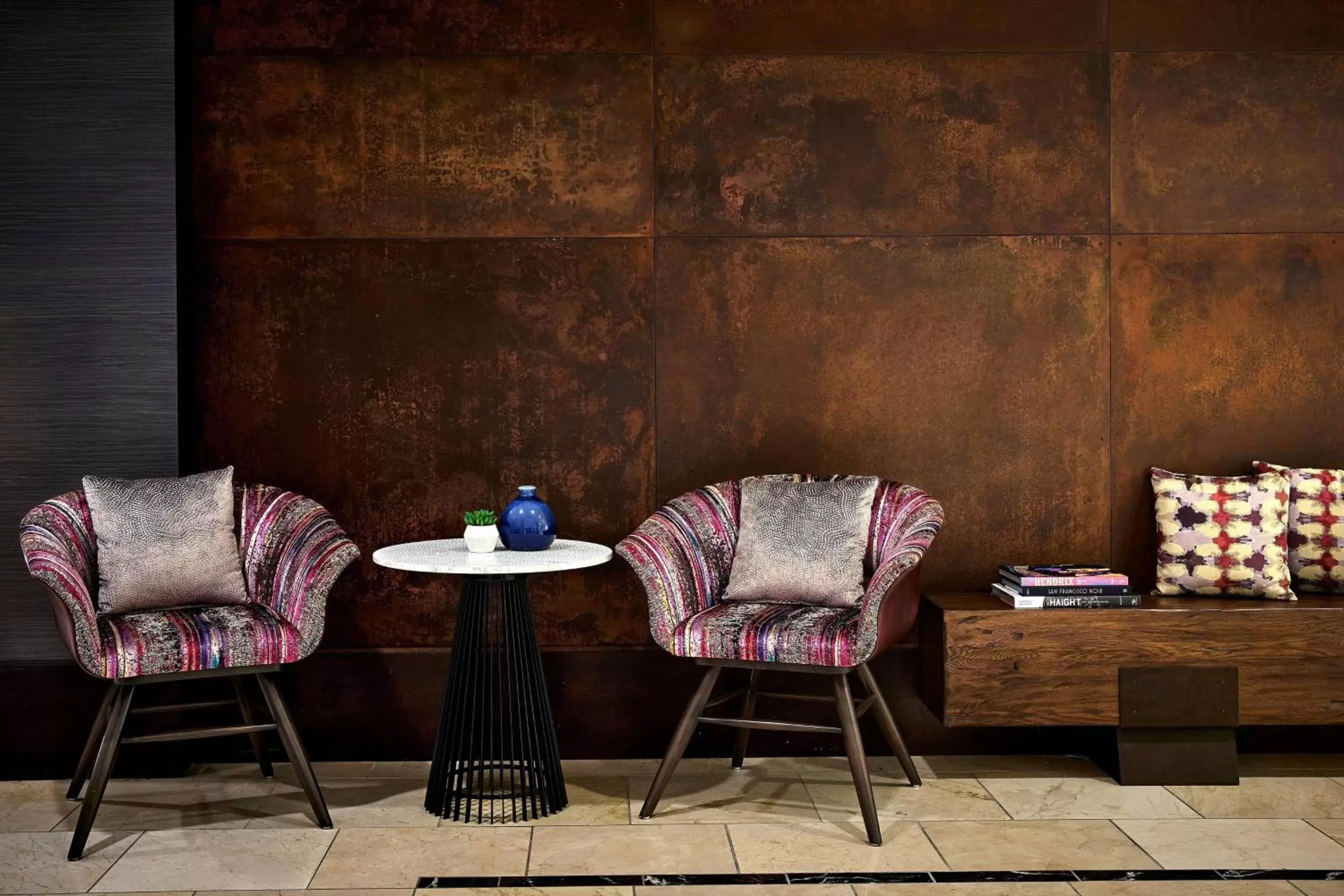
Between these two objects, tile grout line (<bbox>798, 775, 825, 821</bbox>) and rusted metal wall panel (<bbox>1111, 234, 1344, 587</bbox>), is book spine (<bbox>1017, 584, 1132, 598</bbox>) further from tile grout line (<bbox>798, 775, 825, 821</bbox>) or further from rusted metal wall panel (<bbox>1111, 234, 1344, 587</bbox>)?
tile grout line (<bbox>798, 775, 825, 821</bbox>)

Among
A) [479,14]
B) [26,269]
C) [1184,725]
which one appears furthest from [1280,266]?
[26,269]

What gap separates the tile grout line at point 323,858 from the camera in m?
2.93

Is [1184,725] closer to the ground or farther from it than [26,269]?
closer to the ground

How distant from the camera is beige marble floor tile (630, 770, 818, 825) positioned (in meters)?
3.40

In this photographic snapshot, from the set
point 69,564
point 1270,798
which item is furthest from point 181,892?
point 1270,798

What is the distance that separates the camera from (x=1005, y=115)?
407 centimetres

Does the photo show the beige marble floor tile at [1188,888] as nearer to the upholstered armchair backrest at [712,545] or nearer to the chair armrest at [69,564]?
the upholstered armchair backrest at [712,545]

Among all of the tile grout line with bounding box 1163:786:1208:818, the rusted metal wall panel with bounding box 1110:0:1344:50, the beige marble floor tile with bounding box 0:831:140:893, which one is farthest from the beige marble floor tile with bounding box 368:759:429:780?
the rusted metal wall panel with bounding box 1110:0:1344:50

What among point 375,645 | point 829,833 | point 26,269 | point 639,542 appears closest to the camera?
point 829,833

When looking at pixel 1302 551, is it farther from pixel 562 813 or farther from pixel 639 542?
pixel 562 813

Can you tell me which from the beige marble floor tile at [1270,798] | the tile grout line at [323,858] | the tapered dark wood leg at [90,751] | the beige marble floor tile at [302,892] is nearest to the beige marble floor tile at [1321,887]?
the beige marble floor tile at [1270,798]

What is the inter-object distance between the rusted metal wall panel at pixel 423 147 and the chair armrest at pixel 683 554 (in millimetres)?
999

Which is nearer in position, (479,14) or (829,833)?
(829,833)

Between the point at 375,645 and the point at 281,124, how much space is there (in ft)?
5.97
